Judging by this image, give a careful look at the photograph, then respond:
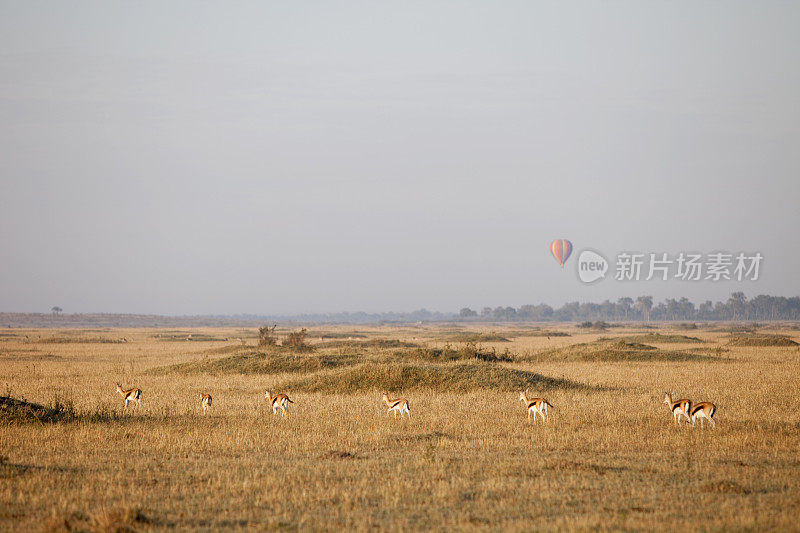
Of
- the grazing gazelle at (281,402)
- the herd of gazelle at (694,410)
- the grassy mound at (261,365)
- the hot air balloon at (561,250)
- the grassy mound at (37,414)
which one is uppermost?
the hot air balloon at (561,250)

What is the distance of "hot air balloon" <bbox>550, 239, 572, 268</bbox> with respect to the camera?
101 m

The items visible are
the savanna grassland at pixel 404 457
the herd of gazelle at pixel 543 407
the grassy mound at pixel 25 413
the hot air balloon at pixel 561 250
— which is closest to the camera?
the savanna grassland at pixel 404 457

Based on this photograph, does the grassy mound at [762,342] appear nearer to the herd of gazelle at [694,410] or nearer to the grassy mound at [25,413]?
the herd of gazelle at [694,410]

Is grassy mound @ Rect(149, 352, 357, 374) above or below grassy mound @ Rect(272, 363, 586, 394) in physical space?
below

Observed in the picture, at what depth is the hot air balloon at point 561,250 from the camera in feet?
333

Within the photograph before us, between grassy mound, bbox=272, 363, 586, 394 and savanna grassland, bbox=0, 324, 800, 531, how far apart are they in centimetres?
9

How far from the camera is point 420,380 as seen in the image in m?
31.2

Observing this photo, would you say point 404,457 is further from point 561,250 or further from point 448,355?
point 561,250

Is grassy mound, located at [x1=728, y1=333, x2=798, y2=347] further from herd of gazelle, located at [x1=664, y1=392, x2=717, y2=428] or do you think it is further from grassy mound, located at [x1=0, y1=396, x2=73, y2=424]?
grassy mound, located at [x1=0, y1=396, x2=73, y2=424]

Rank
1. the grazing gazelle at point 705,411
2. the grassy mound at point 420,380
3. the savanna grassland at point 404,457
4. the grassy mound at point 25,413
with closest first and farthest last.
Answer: the savanna grassland at point 404,457 → the grazing gazelle at point 705,411 → the grassy mound at point 25,413 → the grassy mound at point 420,380

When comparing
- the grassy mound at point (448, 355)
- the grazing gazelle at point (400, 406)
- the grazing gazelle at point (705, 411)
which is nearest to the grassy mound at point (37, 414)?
the grazing gazelle at point (400, 406)

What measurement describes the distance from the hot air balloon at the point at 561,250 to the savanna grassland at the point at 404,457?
227 ft

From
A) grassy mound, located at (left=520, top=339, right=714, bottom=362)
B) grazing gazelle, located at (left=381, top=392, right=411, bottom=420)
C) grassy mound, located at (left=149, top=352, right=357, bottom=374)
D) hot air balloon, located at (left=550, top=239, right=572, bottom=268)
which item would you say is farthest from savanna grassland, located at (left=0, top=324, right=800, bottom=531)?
hot air balloon, located at (left=550, top=239, right=572, bottom=268)

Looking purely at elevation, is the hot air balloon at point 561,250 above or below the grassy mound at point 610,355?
above
